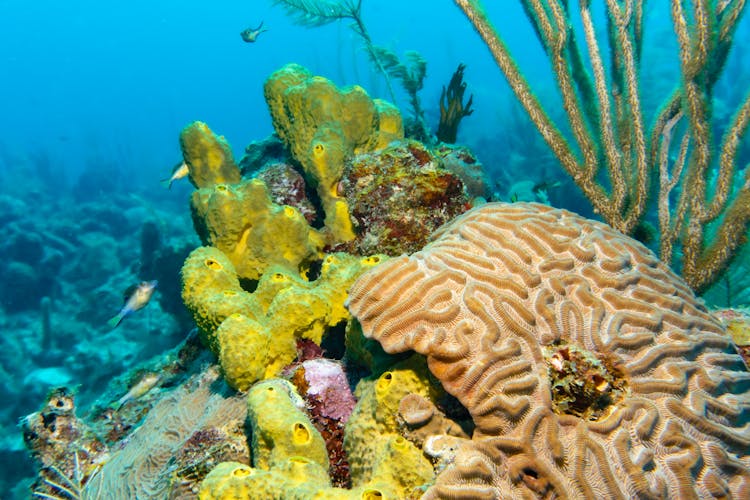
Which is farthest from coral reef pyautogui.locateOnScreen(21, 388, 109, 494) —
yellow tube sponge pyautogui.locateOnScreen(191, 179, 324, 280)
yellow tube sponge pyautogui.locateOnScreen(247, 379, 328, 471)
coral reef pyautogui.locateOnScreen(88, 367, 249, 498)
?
yellow tube sponge pyautogui.locateOnScreen(247, 379, 328, 471)

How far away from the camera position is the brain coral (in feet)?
6.77

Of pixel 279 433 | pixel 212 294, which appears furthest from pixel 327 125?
pixel 279 433

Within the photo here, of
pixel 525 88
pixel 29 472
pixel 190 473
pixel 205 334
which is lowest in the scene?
pixel 190 473

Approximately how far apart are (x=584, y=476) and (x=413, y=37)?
331 ft

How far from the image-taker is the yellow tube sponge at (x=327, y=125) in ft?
16.2

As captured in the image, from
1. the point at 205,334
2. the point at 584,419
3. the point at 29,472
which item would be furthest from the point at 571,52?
the point at 29,472

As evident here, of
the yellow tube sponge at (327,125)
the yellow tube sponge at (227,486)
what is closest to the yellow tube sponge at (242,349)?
the yellow tube sponge at (227,486)

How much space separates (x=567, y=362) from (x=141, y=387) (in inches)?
174

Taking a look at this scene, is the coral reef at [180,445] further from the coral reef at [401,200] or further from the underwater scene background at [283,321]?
the coral reef at [401,200]

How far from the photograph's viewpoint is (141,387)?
4766 mm

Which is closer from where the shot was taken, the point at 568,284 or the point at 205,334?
the point at 568,284

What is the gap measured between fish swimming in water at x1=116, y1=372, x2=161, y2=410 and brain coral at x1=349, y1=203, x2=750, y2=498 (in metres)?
3.40

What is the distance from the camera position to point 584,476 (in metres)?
2.03

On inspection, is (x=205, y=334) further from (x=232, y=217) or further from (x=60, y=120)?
(x=60, y=120)
